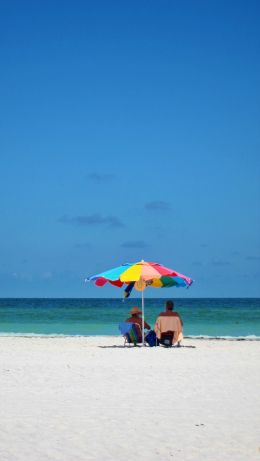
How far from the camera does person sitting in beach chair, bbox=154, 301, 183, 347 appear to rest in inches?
639

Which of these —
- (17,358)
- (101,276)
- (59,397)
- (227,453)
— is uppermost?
(101,276)

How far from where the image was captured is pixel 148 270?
16.7 meters

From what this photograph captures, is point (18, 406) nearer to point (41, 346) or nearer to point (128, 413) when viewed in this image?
point (128, 413)

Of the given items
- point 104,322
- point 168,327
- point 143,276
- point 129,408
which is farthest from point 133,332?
point 104,322

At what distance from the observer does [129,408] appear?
8.16 metres

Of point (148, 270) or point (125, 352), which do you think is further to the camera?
point (148, 270)

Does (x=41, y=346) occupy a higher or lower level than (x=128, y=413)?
higher

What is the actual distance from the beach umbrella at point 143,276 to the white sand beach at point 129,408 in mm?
2445

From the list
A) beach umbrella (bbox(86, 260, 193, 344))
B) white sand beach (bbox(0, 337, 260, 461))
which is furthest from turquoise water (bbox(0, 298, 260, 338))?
white sand beach (bbox(0, 337, 260, 461))

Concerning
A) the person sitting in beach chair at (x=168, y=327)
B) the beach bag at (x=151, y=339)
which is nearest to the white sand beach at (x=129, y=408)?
the person sitting in beach chair at (x=168, y=327)

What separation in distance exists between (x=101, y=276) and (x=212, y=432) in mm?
10005

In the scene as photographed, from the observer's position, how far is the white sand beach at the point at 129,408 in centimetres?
612

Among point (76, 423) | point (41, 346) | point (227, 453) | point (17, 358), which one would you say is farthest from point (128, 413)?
point (41, 346)

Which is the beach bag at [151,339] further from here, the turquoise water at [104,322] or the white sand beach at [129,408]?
the turquoise water at [104,322]
